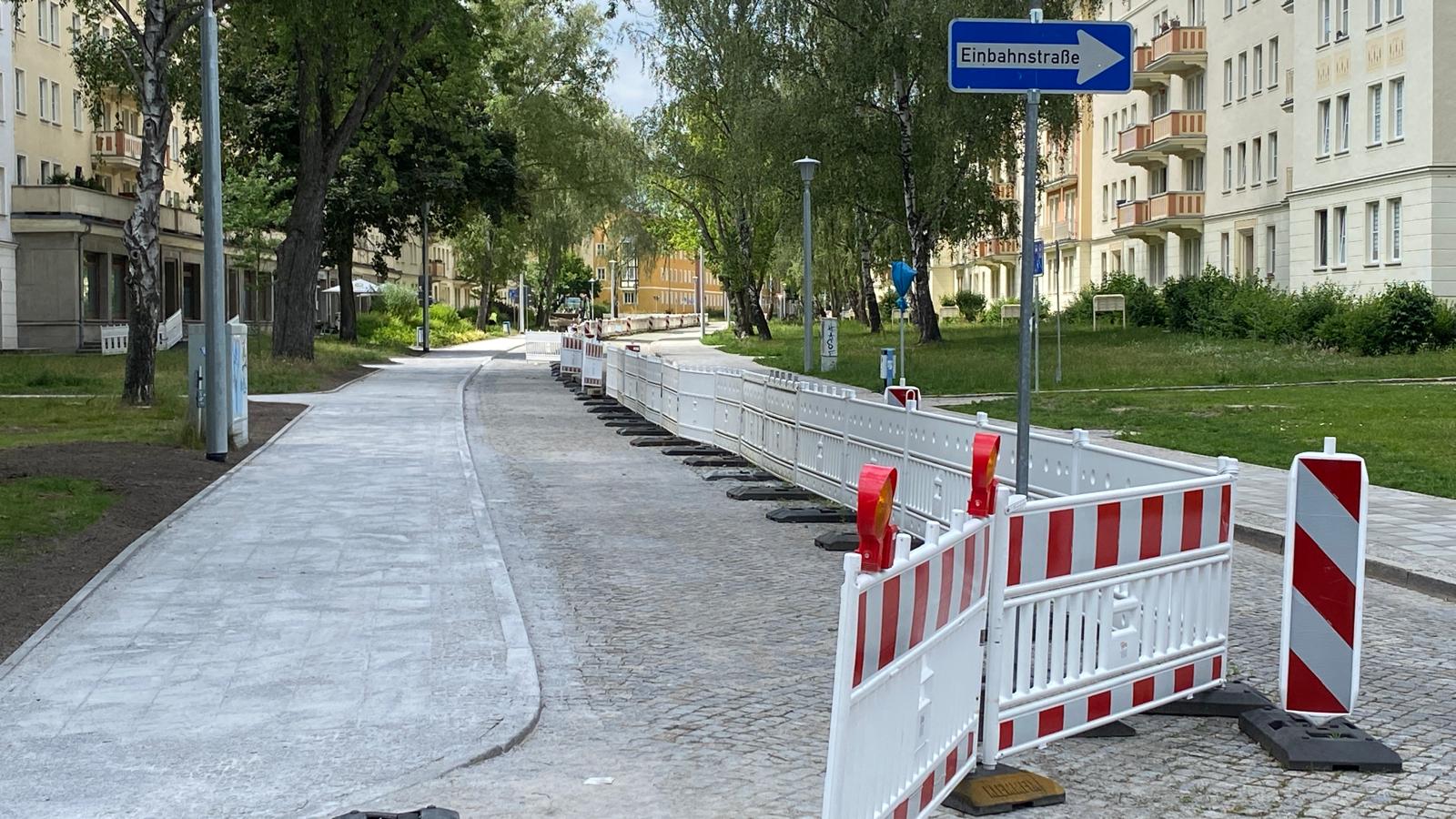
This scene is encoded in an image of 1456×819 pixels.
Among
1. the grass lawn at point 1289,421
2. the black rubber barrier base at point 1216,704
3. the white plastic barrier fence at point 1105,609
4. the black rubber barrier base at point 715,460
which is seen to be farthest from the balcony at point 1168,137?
the black rubber barrier base at point 1216,704

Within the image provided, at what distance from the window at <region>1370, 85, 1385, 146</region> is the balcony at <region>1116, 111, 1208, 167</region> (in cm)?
1624

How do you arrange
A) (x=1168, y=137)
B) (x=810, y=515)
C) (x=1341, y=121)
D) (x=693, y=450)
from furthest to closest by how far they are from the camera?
1. (x=1168, y=137)
2. (x=1341, y=121)
3. (x=693, y=450)
4. (x=810, y=515)

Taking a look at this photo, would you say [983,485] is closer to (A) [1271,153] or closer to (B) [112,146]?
(A) [1271,153]

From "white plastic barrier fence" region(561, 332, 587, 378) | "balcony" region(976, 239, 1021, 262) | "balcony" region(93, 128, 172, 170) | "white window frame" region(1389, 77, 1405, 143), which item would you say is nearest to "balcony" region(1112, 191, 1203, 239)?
"white window frame" region(1389, 77, 1405, 143)

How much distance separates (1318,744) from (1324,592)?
758mm

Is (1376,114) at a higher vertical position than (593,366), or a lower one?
higher

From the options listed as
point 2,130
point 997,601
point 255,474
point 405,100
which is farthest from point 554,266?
point 997,601

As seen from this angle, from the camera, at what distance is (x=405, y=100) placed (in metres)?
39.7

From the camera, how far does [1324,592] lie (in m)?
6.86

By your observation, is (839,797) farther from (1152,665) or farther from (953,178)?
(953,178)

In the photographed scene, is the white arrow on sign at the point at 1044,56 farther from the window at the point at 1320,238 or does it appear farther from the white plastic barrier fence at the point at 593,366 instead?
the window at the point at 1320,238

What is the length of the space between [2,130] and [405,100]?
72.8 feet

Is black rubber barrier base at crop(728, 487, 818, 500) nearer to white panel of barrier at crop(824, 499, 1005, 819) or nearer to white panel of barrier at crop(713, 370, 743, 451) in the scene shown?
white panel of barrier at crop(713, 370, 743, 451)

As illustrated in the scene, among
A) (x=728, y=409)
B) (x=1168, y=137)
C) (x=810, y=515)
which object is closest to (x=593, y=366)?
(x=728, y=409)
